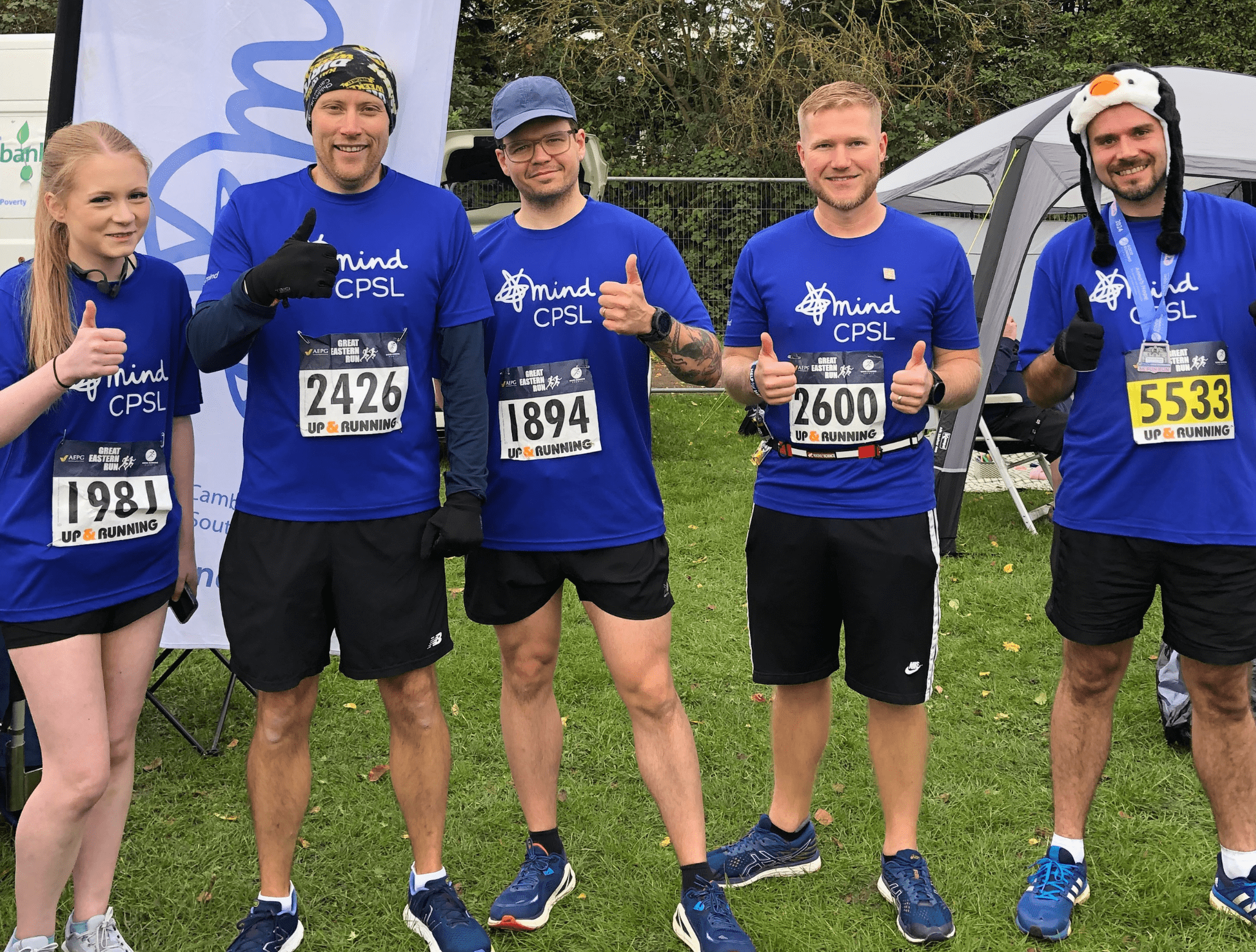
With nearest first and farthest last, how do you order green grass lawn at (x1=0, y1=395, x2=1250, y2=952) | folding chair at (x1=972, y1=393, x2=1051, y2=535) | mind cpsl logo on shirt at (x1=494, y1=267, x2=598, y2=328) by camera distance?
mind cpsl logo on shirt at (x1=494, y1=267, x2=598, y2=328) < green grass lawn at (x1=0, y1=395, x2=1250, y2=952) < folding chair at (x1=972, y1=393, x2=1051, y2=535)

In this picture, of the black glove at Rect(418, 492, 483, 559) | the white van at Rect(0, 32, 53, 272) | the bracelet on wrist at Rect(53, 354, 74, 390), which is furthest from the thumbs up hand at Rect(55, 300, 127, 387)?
the white van at Rect(0, 32, 53, 272)

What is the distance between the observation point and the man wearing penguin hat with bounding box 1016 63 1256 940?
278 centimetres

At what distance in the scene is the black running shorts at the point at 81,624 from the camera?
98.0 inches

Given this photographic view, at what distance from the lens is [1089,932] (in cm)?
298

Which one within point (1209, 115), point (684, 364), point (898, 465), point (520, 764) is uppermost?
point (1209, 115)

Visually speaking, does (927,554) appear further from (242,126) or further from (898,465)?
(242,126)

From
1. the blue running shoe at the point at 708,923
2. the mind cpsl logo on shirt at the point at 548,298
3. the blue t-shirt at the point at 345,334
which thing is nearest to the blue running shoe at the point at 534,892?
the blue running shoe at the point at 708,923

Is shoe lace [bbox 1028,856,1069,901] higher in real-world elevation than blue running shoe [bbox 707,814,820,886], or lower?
higher

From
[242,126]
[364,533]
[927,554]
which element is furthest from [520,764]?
[242,126]

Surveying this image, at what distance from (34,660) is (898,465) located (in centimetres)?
214

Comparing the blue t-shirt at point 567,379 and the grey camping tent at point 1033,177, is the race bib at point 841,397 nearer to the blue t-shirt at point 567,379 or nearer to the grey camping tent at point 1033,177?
the blue t-shirt at point 567,379

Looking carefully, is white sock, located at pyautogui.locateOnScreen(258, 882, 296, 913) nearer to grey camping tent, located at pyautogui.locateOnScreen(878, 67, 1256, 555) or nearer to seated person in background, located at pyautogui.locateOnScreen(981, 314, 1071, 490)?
grey camping tent, located at pyautogui.locateOnScreen(878, 67, 1256, 555)

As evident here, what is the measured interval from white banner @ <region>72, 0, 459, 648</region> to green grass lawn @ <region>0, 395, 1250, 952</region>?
4.66ft

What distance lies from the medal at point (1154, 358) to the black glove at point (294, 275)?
6.54 feet
